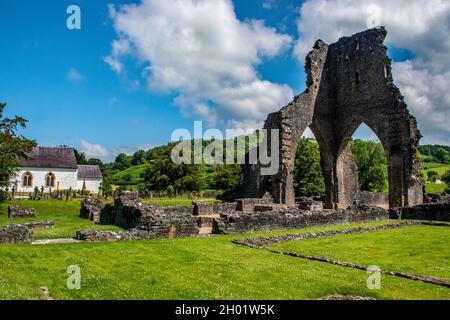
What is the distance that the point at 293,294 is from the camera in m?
6.71

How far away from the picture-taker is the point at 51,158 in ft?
189

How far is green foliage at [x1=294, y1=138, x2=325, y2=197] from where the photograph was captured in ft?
156

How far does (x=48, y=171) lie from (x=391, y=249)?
54.1 metres

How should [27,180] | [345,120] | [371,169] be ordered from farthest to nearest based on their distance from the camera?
[371,169]
[27,180]
[345,120]

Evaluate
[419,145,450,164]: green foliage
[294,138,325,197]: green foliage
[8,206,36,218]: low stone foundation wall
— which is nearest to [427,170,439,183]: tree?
[419,145,450,164]: green foliage

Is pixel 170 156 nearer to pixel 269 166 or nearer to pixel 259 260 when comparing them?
pixel 269 166

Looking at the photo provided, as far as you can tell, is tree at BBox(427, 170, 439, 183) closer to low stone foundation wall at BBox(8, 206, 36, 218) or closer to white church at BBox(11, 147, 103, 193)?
white church at BBox(11, 147, 103, 193)

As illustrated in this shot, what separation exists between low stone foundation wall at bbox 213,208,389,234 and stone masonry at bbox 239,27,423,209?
7.82m

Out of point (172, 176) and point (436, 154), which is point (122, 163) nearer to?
point (172, 176)

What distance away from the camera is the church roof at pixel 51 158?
5572 centimetres

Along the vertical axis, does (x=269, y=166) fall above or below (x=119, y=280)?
above

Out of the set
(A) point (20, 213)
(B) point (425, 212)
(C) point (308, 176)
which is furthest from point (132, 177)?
(B) point (425, 212)
